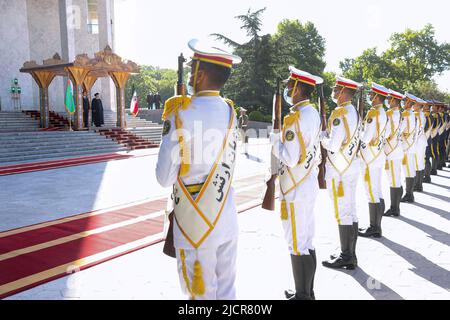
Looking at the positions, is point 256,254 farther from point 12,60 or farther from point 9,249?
point 12,60

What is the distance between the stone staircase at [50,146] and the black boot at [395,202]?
12.3 metres

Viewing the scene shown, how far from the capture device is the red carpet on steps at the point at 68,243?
416 centimetres

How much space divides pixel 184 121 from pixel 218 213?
23.3 inches

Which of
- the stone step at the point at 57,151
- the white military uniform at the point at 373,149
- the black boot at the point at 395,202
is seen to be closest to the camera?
the white military uniform at the point at 373,149

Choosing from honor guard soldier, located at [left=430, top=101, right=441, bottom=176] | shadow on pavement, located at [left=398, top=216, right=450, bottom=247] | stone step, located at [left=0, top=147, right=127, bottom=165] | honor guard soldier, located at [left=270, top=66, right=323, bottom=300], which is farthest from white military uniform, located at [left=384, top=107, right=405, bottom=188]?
stone step, located at [left=0, top=147, right=127, bottom=165]

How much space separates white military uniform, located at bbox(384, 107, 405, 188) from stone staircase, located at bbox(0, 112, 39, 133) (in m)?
18.3

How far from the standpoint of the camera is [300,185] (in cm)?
333

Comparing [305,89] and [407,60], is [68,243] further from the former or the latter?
[407,60]

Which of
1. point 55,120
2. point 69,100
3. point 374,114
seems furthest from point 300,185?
point 55,120

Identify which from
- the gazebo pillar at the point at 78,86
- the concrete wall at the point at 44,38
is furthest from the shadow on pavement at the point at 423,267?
the concrete wall at the point at 44,38

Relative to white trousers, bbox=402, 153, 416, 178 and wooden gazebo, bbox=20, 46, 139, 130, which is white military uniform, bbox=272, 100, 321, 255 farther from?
wooden gazebo, bbox=20, 46, 139, 130

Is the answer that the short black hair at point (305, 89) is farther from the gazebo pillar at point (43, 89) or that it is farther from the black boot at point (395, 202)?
the gazebo pillar at point (43, 89)
